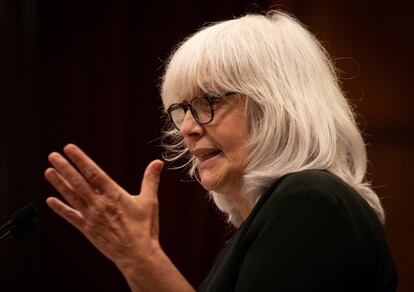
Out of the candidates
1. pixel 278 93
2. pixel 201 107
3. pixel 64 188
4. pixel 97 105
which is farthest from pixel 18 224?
pixel 97 105

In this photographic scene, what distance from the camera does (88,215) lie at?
948mm

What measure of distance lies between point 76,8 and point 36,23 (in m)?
0.19

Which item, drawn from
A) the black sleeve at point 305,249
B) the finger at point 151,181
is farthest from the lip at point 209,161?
the black sleeve at point 305,249

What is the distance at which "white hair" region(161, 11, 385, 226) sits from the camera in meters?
1.07

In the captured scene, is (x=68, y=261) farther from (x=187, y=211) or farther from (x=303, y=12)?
(x=303, y=12)

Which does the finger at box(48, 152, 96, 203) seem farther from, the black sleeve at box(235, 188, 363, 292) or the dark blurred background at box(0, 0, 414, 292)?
the dark blurred background at box(0, 0, 414, 292)

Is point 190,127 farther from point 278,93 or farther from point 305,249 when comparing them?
point 305,249

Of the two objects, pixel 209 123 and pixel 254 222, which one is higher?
pixel 209 123

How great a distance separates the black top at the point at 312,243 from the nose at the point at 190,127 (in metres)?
0.30

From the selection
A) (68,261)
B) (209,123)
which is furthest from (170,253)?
(209,123)

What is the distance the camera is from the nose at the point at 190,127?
1.20m

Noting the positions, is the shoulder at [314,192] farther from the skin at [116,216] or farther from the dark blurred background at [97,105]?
the dark blurred background at [97,105]

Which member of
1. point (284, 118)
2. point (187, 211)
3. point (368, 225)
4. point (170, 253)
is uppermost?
point (284, 118)

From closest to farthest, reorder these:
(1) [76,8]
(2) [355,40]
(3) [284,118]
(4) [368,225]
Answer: (4) [368,225], (3) [284,118], (2) [355,40], (1) [76,8]
